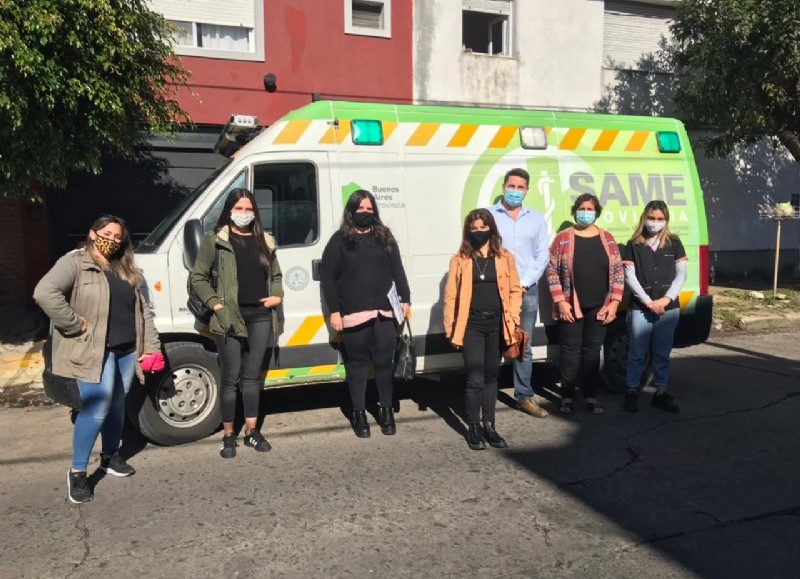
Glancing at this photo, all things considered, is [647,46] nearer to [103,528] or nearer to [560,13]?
[560,13]

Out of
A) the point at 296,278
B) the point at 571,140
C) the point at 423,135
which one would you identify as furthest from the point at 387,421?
the point at 571,140

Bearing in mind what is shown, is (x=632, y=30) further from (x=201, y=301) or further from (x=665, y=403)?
(x=201, y=301)

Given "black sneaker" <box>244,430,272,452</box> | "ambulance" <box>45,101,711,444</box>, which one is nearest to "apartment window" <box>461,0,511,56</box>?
"ambulance" <box>45,101,711,444</box>

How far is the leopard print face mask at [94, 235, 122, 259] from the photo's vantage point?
3.92 metres

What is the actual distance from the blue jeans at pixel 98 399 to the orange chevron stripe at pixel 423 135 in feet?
9.02

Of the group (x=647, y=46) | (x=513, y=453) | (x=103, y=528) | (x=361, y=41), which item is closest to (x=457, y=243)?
(x=513, y=453)

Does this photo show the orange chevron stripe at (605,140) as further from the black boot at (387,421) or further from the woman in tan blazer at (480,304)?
the black boot at (387,421)

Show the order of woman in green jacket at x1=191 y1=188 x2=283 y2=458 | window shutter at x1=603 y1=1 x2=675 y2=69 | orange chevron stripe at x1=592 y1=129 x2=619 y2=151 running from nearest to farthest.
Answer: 1. woman in green jacket at x1=191 y1=188 x2=283 y2=458
2. orange chevron stripe at x1=592 y1=129 x2=619 y2=151
3. window shutter at x1=603 y1=1 x2=675 y2=69

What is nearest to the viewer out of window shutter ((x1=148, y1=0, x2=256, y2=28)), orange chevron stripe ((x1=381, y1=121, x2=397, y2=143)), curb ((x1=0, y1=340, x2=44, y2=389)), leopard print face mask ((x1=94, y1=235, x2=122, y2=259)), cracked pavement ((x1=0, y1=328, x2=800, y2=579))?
cracked pavement ((x1=0, y1=328, x2=800, y2=579))

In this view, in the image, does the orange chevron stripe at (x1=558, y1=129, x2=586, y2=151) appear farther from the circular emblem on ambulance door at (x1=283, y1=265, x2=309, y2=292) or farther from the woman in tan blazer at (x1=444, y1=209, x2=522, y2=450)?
the circular emblem on ambulance door at (x1=283, y1=265, x2=309, y2=292)

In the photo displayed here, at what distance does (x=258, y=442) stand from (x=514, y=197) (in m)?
2.81

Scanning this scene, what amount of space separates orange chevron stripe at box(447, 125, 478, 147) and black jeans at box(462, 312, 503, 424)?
163 centimetres

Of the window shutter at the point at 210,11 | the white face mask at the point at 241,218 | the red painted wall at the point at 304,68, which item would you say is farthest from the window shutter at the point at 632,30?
the white face mask at the point at 241,218

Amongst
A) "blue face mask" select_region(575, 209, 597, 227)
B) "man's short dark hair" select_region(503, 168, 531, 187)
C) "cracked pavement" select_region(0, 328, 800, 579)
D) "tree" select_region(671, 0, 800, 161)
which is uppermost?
"tree" select_region(671, 0, 800, 161)
